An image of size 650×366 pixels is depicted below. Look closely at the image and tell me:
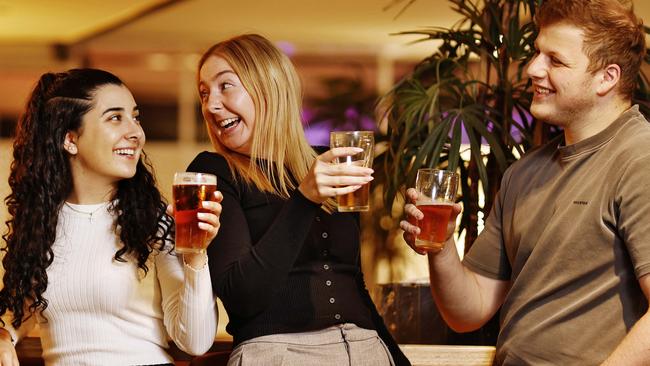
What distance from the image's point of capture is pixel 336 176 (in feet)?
6.22

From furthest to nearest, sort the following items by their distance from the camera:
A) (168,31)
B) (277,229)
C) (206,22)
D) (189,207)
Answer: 1. (168,31)
2. (206,22)
3. (277,229)
4. (189,207)

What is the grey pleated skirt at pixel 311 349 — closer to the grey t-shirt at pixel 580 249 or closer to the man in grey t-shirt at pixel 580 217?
the man in grey t-shirt at pixel 580 217

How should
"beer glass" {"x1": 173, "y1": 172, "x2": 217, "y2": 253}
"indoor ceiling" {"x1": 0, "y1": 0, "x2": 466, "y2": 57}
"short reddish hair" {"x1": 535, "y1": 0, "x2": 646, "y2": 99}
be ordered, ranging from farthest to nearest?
"indoor ceiling" {"x1": 0, "y1": 0, "x2": 466, "y2": 57} → "short reddish hair" {"x1": 535, "y1": 0, "x2": 646, "y2": 99} → "beer glass" {"x1": 173, "y1": 172, "x2": 217, "y2": 253}

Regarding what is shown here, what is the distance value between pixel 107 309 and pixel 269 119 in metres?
0.62

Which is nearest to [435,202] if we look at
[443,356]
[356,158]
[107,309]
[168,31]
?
[356,158]

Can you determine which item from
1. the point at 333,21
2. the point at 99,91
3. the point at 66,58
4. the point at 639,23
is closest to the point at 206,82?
the point at 99,91

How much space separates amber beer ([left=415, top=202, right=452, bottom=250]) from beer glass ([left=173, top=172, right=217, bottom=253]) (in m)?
0.51

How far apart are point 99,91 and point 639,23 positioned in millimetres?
1401

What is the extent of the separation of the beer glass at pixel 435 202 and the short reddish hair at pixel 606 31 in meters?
0.47

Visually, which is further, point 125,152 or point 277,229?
point 125,152

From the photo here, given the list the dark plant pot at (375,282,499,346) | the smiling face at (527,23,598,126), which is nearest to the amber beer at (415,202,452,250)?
the smiling face at (527,23,598,126)

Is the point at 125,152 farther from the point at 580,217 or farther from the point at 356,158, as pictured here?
the point at 580,217

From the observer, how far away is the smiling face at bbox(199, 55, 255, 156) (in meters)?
2.24

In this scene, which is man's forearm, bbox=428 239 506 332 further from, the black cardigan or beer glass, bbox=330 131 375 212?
beer glass, bbox=330 131 375 212
